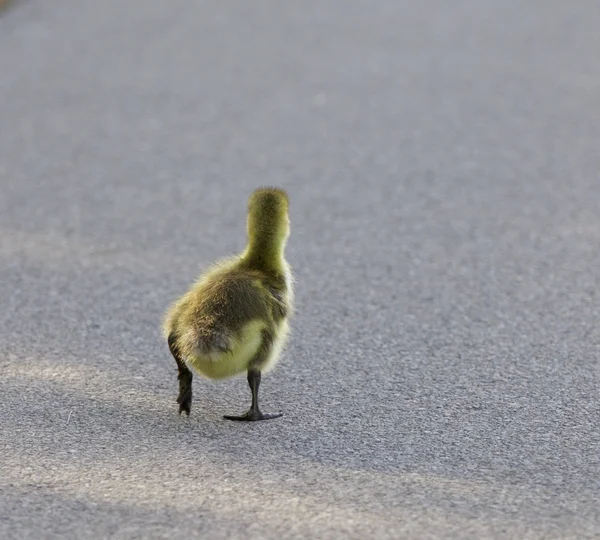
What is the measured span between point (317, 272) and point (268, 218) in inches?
71.4

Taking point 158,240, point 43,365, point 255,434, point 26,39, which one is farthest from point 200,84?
point 255,434

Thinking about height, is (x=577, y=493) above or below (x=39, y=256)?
above

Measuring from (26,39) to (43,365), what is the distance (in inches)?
314

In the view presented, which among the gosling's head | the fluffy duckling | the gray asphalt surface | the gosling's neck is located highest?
the gosling's head

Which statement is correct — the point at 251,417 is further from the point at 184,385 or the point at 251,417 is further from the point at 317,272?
the point at 317,272

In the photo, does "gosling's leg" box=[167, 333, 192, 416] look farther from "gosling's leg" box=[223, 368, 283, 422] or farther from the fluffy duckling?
"gosling's leg" box=[223, 368, 283, 422]

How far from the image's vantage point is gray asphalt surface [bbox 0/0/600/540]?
4.05 meters

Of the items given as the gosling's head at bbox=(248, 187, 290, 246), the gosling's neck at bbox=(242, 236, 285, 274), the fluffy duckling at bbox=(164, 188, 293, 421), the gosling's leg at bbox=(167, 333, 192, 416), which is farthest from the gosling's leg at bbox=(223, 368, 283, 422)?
the gosling's head at bbox=(248, 187, 290, 246)

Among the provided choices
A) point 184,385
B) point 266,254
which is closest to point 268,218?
point 266,254

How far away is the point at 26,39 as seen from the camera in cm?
1262

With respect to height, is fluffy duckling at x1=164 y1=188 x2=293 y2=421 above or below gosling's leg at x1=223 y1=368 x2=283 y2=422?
above

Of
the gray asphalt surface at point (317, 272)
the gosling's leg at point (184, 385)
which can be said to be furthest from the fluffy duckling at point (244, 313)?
the gray asphalt surface at point (317, 272)

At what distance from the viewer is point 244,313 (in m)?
4.57

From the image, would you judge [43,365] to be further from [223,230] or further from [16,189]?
[16,189]
